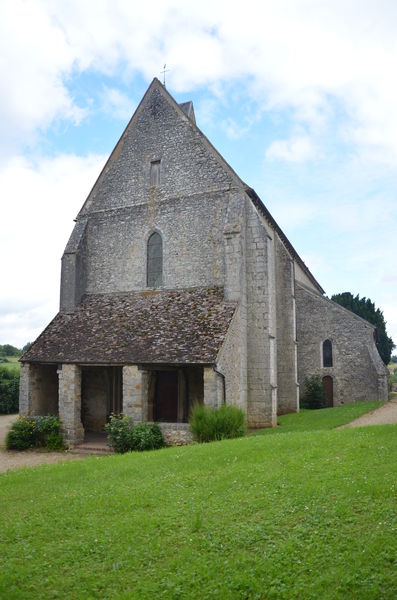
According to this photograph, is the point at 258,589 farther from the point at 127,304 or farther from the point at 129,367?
the point at 127,304

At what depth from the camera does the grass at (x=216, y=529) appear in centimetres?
514

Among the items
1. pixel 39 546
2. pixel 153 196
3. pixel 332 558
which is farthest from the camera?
pixel 153 196

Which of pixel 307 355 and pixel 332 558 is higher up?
pixel 307 355

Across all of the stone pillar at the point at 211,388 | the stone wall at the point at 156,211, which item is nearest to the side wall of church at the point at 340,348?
the stone wall at the point at 156,211

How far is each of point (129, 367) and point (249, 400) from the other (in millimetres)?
5140

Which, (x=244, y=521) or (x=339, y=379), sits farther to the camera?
(x=339, y=379)

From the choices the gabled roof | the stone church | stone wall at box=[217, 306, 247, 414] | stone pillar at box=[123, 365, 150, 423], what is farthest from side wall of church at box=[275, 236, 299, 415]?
stone pillar at box=[123, 365, 150, 423]

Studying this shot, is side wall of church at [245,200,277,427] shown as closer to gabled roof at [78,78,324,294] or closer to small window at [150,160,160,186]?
gabled roof at [78,78,324,294]

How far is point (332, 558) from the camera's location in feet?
17.5

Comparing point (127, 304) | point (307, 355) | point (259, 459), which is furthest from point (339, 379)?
point (259, 459)

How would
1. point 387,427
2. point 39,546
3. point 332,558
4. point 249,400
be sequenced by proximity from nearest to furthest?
point 332,558, point 39,546, point 387,427, point 249,400

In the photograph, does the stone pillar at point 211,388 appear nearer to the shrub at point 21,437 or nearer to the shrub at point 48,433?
the shrub at point 48,433

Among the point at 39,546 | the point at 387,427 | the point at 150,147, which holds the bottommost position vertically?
the point at 39,546

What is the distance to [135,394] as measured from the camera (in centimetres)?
1556
